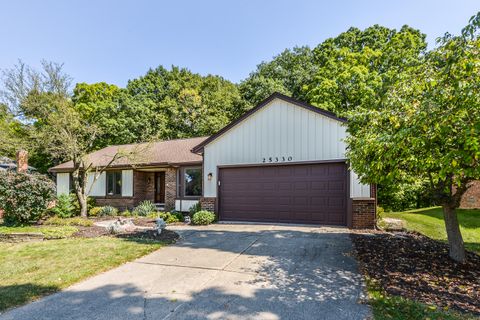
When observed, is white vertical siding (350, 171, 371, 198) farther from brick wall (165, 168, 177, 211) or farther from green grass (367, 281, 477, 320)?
brick wall (165, 168, 177, 211)

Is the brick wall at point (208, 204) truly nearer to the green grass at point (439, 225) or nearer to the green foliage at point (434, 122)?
the green foliage at point (434, 122)

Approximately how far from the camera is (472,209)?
15133mm

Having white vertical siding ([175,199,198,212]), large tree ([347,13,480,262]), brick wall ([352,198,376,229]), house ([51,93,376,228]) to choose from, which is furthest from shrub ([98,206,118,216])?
large tree ([347,13,480,262])

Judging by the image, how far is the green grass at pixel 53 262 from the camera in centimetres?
461

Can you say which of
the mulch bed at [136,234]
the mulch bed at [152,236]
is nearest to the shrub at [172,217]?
the mulch bed at [136,234]

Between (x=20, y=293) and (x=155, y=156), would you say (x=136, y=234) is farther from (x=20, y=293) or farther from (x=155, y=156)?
(x=155, y=156)

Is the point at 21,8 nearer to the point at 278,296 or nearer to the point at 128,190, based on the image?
the point at 128,190

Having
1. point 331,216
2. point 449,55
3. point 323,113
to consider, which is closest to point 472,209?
point 331,216

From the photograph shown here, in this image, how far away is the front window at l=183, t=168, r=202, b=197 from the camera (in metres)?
14.0

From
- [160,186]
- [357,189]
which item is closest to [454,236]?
[357,189]

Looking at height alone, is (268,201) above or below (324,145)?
below

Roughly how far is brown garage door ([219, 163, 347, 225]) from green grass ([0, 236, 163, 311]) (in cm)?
478

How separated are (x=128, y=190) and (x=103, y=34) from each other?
28.1 feet

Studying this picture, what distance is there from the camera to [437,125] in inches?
163
